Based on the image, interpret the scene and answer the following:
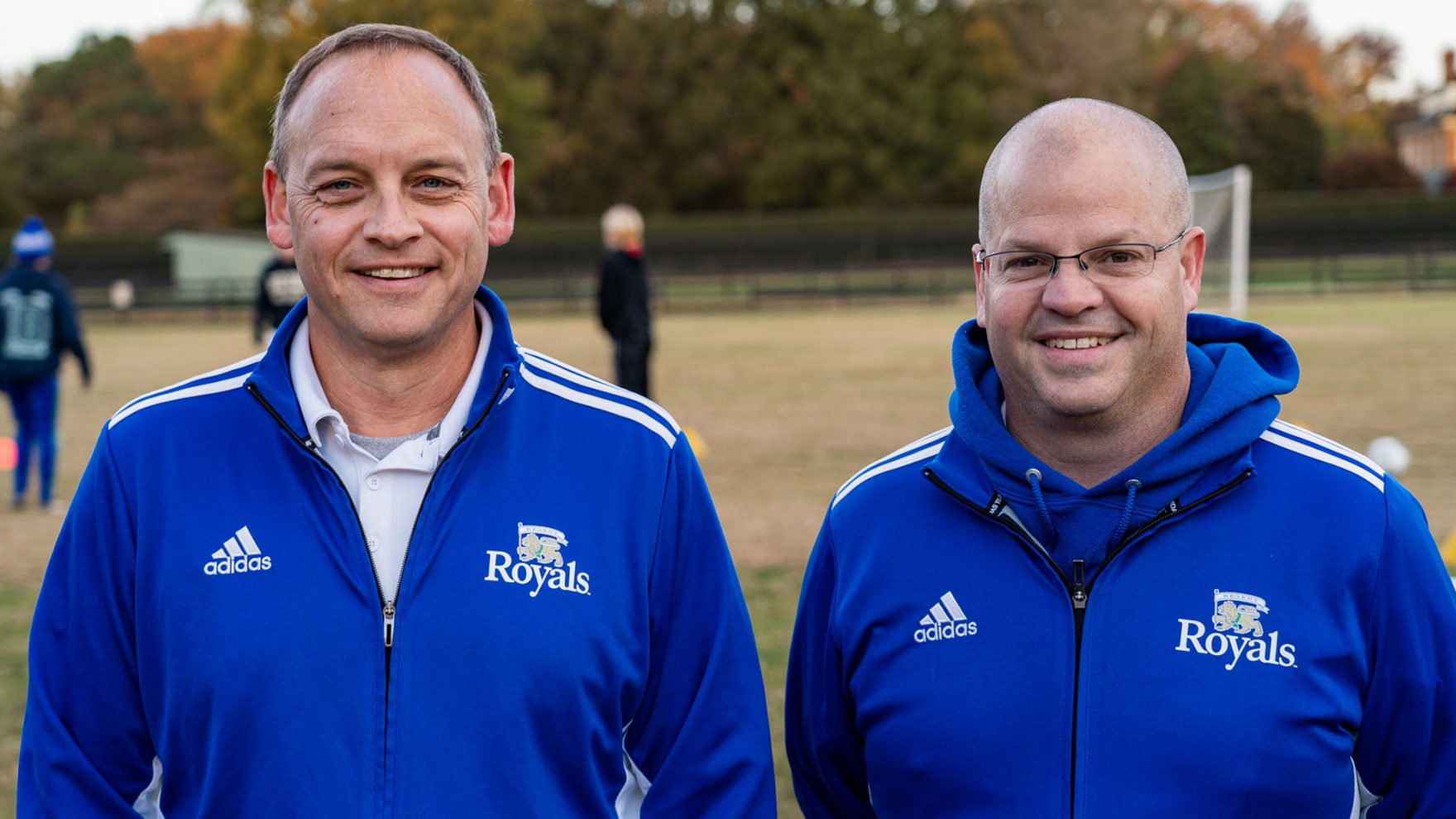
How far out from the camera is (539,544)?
7.80 feet

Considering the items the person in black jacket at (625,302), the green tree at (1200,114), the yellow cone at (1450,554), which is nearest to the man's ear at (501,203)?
the yellow cone at (1450,554)

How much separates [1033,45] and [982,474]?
195 ft

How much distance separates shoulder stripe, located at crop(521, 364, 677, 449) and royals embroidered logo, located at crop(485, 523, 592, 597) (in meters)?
0.25

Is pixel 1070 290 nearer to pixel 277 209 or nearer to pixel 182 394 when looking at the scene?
pixel 277 209

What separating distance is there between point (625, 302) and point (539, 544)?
1117 centimetres

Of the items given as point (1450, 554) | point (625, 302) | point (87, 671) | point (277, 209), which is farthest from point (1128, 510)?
point (625, 302)

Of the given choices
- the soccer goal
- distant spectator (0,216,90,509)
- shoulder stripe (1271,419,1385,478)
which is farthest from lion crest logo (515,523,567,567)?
the soccer goal

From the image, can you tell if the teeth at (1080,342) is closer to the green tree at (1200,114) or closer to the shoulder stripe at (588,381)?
the shoulder stripe at (588,381)

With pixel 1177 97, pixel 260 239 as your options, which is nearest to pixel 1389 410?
pixel 260 239

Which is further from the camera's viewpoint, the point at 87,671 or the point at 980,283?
the point at 980,283

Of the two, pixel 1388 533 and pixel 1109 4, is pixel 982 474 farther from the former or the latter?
pixel 1109 4

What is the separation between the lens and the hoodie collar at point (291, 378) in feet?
7.96

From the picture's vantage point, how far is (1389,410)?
45.4 ft

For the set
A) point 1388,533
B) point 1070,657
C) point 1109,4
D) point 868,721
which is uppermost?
point 1109,4
